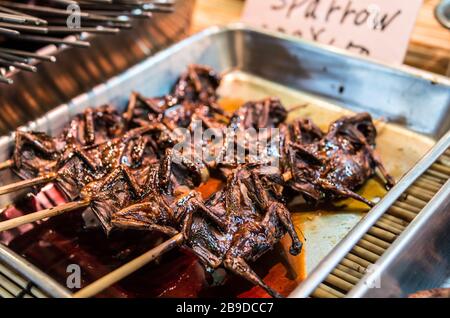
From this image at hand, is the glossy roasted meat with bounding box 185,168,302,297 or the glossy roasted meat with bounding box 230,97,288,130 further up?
the glossy roasted meat with bounding box 230,97,288,130

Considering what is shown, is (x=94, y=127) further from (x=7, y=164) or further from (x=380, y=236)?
(x=380, y=236)

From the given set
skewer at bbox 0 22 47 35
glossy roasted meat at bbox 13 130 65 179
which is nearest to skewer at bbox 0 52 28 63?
skewer at bbox 0 22 47 35

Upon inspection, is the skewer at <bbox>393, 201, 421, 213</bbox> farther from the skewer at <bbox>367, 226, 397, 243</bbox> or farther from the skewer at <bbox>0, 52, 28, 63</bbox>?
the skewer at <bbox>0, 52, 28, 63</bbox>

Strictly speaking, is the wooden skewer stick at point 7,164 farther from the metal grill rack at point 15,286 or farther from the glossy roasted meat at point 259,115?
the glossy roasted meat at point 259,115

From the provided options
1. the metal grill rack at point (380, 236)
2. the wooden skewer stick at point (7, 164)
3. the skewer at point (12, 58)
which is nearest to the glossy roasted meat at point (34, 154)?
the wooden skewer stick at point (7, 164)

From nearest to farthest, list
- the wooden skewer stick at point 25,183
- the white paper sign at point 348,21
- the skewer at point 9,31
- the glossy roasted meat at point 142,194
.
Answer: the glossy roasted meat at point 142,194, the wooden skewer stick at point 25,183, the skewer at point 9,31, the white paper sign at point 348,21
